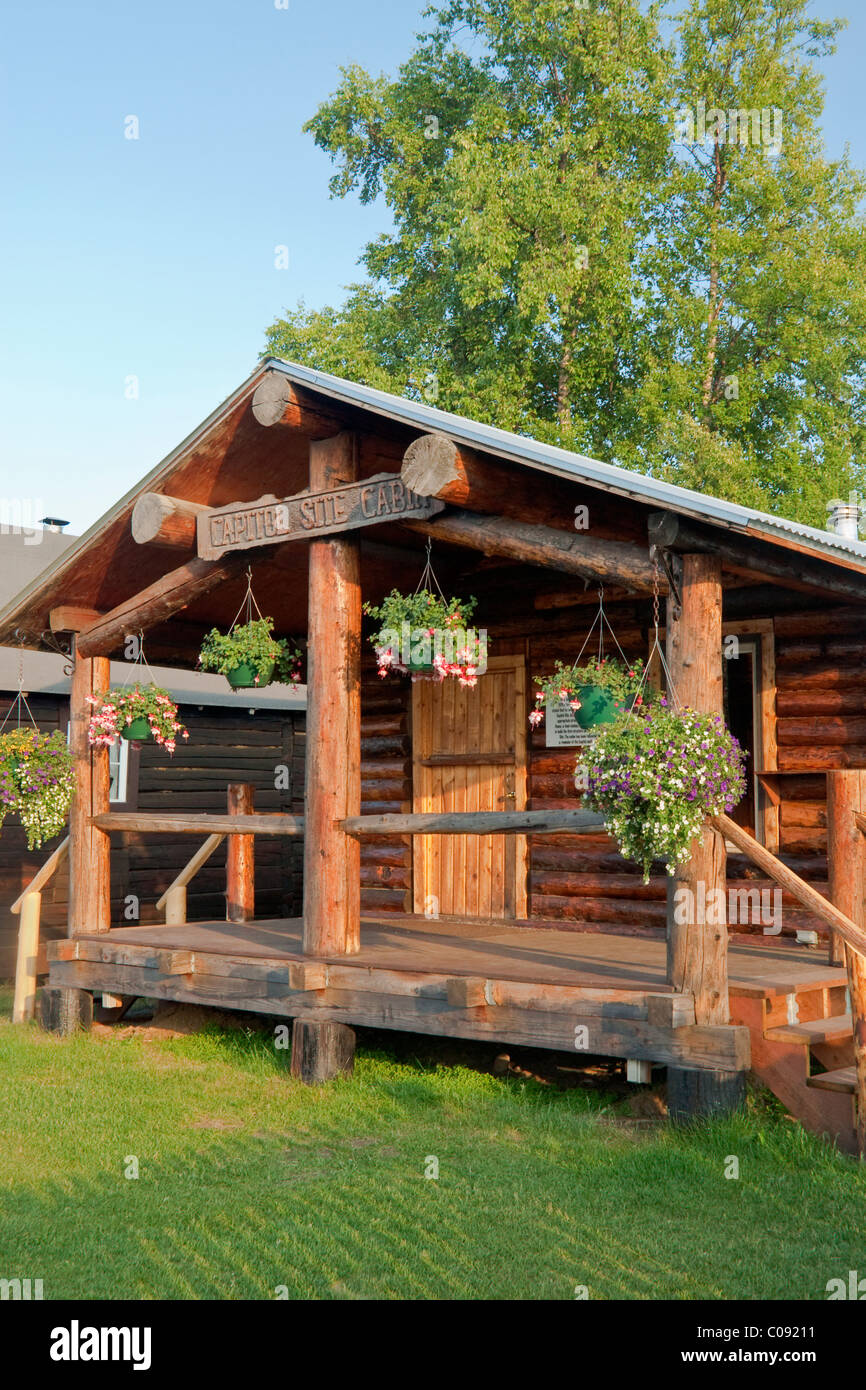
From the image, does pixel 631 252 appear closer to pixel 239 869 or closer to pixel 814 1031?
pixel 239 869

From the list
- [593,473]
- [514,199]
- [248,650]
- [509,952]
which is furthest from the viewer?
[514,199]

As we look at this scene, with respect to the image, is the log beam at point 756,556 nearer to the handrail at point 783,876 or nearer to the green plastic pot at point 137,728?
the handrail at point 783,876

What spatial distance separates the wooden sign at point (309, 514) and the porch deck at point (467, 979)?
304 cm

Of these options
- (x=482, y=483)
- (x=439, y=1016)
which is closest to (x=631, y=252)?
(x=482, y=483)

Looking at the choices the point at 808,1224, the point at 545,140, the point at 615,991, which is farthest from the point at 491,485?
the point at 545,140

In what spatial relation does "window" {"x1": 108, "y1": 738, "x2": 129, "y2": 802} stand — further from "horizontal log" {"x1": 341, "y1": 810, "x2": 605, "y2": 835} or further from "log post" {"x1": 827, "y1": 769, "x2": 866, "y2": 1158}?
"log post" {"x1": 827, "y1": 769, "x2": 866, "y2": 1158}

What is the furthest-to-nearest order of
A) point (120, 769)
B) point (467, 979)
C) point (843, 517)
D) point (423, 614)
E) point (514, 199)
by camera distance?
1. point (514, 199)
2. point (120, 769)
3. point (843, 517)
4. point (423, 614)
5. point (467, 979)

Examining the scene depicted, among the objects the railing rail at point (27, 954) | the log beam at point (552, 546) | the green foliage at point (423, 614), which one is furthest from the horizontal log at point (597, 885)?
the railing rail at point (27, 954)

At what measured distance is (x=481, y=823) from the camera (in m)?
8.11

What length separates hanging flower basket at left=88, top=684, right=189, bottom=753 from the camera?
10.4 meters

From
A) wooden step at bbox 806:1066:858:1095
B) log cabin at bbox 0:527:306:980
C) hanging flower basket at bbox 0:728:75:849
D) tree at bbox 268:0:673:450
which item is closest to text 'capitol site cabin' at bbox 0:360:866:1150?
wooden step at bbox 806:1066:858:1095

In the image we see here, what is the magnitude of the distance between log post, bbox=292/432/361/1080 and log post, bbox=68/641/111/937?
2.73m

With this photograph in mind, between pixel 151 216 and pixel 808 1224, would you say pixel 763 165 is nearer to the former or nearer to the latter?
pixel 151 216

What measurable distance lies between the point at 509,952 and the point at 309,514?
351cm
